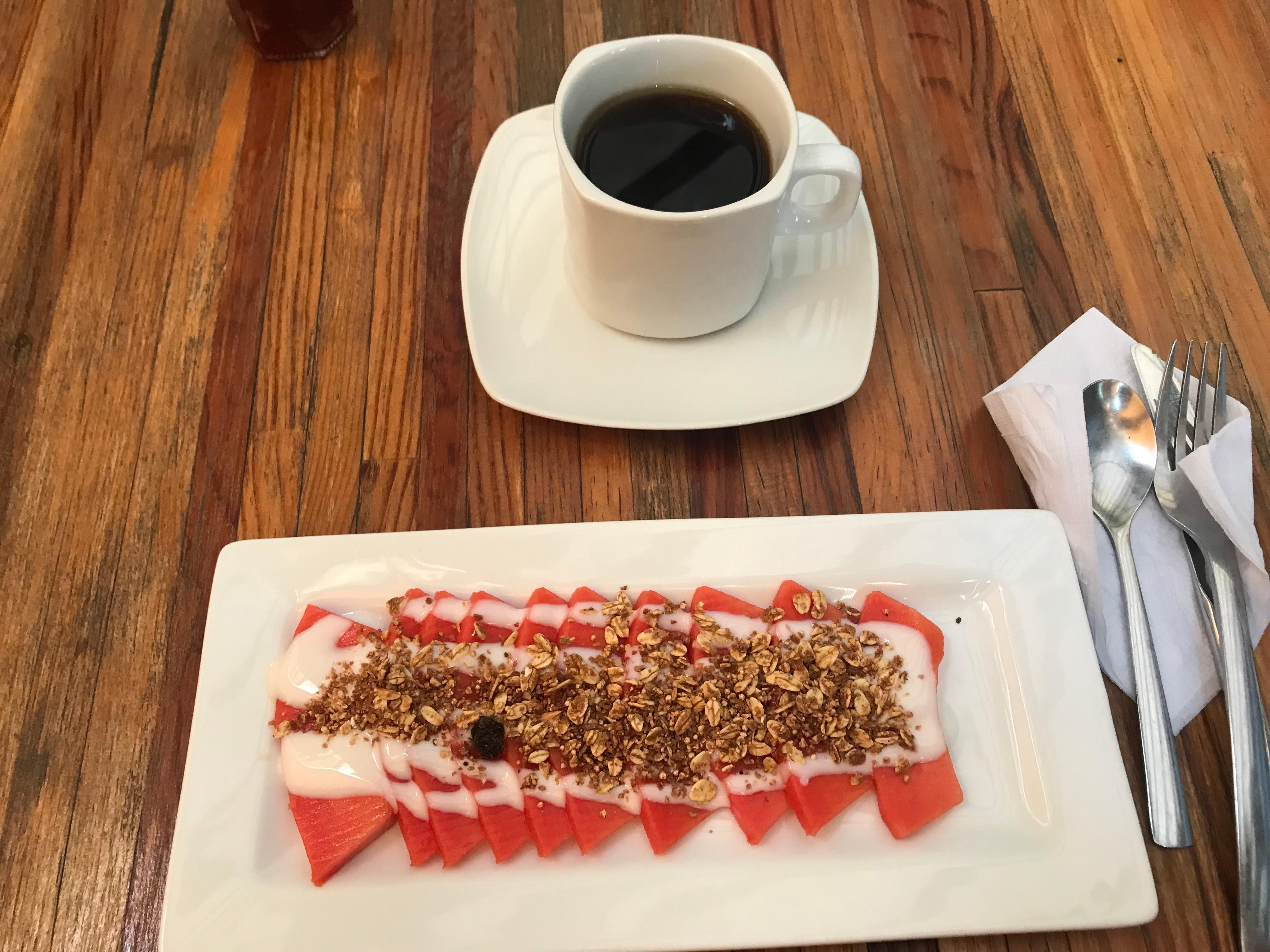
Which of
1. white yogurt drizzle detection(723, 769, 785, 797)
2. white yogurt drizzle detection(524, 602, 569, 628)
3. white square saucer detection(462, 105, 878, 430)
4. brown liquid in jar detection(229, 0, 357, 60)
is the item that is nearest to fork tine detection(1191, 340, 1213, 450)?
white square saucer detection(462, 105, 878, 430)

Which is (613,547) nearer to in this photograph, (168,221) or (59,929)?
(59,929)

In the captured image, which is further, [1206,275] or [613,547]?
[1206,275]

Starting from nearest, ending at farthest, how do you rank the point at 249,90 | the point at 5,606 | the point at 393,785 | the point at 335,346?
1. the point at 393,785
2. the point at 5,606
3. the point at 335,346
4. the point at 249,90

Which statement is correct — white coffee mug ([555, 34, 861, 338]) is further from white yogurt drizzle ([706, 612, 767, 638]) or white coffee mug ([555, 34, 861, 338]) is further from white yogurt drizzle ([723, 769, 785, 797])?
white yogurt drizzle ([723, 769, 785, 797])

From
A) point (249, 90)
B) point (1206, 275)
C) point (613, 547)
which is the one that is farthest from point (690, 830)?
point (249, 90)

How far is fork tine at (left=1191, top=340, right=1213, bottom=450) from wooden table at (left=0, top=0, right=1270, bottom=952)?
0.09 m

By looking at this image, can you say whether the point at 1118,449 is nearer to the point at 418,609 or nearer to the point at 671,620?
the point at 671,620

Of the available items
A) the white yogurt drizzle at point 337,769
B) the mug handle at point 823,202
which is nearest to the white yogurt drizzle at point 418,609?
the white yogurt drizzle at point 337,769

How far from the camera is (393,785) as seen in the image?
72 centimetres

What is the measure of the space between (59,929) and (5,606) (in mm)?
328

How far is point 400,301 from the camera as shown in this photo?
102 cm

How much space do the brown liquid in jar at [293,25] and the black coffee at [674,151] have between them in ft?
1.85

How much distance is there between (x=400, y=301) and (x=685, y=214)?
0.45m

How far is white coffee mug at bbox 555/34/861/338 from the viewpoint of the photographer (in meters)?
0.74
